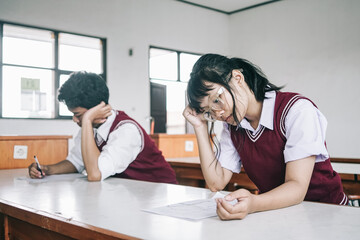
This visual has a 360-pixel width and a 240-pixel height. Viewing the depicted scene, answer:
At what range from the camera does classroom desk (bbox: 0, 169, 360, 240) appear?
0.76m

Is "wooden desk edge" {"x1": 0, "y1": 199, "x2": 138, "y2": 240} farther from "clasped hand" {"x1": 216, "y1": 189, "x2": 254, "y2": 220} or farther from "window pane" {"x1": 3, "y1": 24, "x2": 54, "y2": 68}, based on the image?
"window pane" {"x1": 3, "y1": 24, "x2": 54, "y2": 68}

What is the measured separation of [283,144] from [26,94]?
4.64 metres

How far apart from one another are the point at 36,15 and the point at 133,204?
477cm

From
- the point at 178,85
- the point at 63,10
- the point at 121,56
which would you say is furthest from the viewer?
the point at 178,85

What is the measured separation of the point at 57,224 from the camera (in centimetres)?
92

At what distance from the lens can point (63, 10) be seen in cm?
544

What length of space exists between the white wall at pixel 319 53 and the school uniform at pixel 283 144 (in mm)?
4935

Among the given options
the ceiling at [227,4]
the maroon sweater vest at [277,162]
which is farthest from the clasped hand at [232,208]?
the ceiling at [227,4]

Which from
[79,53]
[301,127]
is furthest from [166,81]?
[301,127]

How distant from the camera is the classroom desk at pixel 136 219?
30.0 inches

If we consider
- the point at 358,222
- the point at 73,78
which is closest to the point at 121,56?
the point at 73,78

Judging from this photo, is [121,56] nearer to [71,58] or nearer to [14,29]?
[71,58]

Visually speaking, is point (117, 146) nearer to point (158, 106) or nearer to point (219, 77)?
point (219, 77)

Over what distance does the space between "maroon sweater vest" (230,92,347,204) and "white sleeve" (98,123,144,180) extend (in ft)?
2.32
